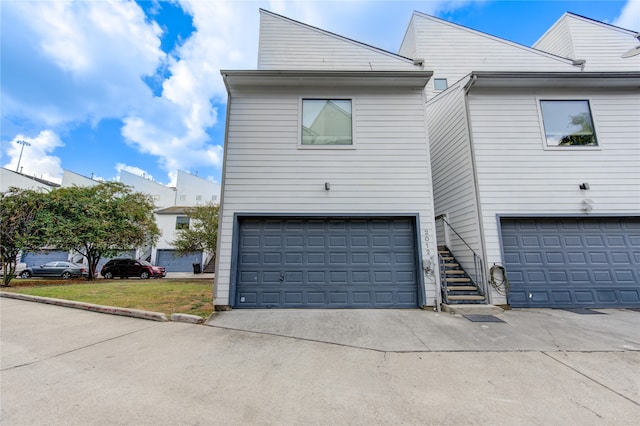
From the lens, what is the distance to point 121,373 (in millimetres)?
A: 2764

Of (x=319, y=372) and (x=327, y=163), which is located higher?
(x=327, y=163)

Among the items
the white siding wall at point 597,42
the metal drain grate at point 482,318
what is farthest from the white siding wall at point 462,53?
the metal drain grate at point 482,318

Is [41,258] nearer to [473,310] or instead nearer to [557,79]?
[473,310]

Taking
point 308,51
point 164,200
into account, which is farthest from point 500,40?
point 164,200

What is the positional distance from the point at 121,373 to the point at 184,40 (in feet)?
41.0

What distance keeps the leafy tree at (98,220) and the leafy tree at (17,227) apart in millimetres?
327

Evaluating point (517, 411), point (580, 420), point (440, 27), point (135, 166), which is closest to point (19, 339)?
point (517, 411)

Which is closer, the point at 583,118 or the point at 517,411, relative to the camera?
the point at 517,411

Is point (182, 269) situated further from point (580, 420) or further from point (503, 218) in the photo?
point (580, 420)

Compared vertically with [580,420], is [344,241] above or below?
above

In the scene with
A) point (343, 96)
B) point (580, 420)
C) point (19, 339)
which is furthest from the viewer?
point (343, 96)

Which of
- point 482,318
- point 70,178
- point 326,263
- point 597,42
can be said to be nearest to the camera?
point 482,318

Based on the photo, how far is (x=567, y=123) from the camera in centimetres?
674

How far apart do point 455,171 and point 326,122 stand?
399 cm
